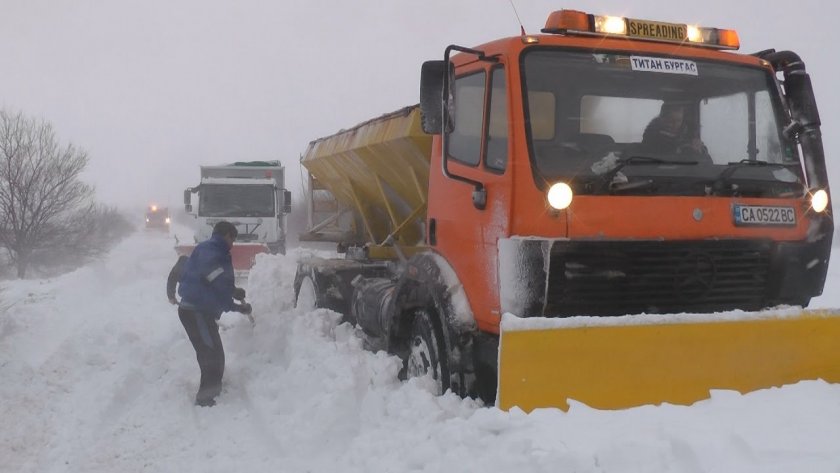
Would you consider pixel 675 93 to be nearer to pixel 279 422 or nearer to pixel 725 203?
pixel 725 203

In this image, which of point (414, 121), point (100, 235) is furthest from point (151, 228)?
point (414, 121)

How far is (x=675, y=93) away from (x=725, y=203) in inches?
33.3

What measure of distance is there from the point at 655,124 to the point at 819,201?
3.78ft

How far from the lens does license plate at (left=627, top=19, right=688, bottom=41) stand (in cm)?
449

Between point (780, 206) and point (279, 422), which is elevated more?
point (780, 206)

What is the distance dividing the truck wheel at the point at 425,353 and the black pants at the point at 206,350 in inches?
73.4

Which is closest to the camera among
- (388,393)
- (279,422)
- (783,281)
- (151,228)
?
(783,281)

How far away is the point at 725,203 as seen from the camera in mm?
4004

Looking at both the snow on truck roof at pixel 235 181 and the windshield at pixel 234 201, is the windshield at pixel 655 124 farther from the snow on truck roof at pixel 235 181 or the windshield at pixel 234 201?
the snow on truck roof at pixel 235 181

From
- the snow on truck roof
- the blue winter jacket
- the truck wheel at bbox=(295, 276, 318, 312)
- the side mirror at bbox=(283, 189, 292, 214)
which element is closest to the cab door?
the blue winter jacket

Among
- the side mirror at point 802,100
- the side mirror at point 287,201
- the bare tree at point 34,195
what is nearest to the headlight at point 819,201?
the side mirror at point 802,100

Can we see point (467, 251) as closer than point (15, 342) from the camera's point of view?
Yes

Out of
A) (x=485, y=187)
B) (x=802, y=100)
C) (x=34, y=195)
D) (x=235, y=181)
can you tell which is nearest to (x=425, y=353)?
(x=485, y=187)

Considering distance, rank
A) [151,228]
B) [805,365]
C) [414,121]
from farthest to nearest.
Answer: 1. [151,228]
2. [414,121]
3. [805,365]
